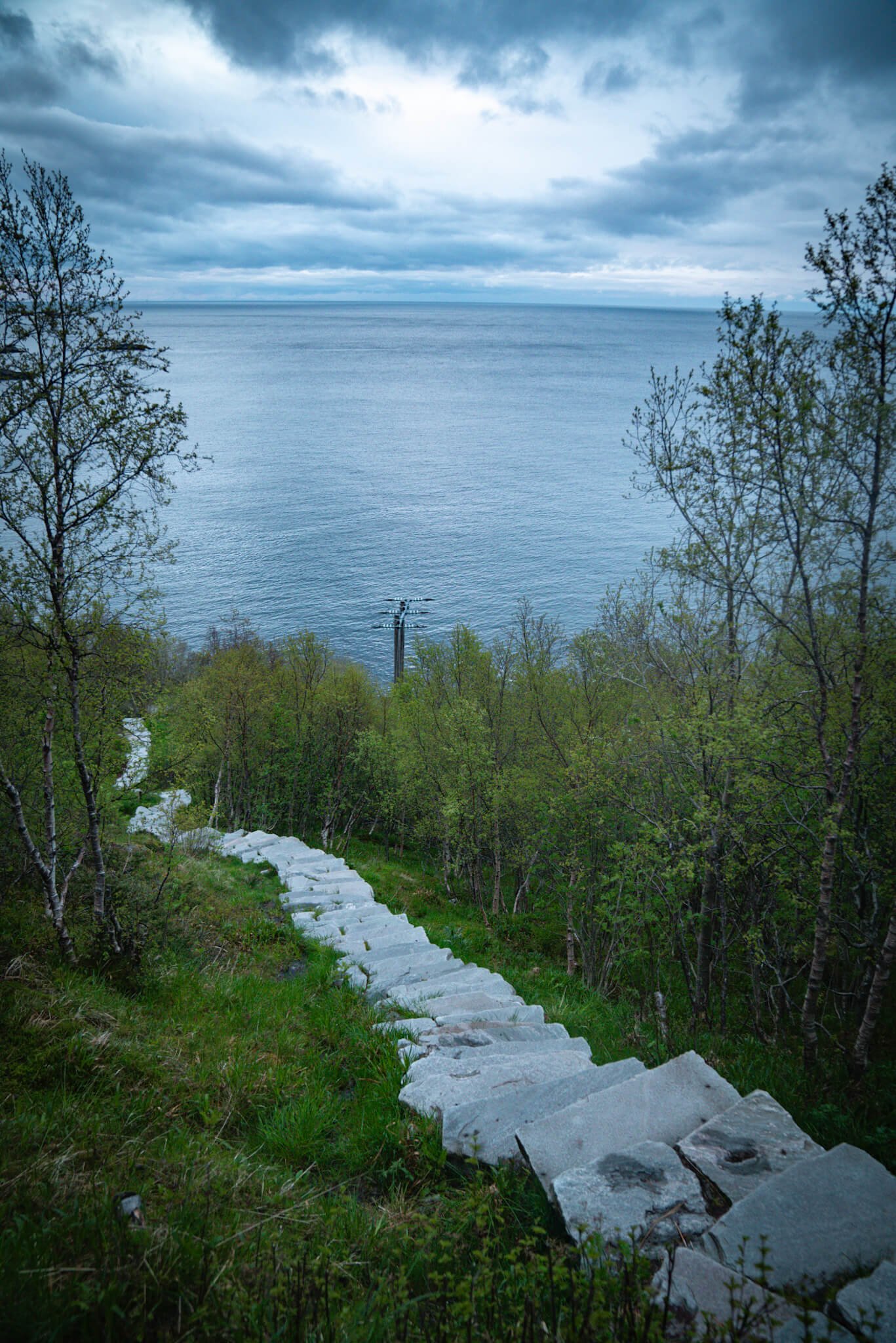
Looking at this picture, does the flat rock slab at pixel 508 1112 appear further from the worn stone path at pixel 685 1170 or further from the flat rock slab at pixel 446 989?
the flat rock slab at pixel 446 989

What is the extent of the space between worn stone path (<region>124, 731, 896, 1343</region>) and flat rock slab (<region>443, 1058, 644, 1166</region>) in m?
0.01

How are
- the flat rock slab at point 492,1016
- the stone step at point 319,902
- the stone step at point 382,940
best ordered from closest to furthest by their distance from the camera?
the flat rock slab at point 492,1016
the stone step at point 382,940
the stone step at point 319,902

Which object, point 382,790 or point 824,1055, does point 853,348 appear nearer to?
point 824,1055

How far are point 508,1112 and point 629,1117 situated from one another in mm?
937

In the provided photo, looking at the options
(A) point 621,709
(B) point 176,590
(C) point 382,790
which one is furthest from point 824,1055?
(B) point 176,590

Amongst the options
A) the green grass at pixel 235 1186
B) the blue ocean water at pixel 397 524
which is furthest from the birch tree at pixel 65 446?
the blue ocean water at pixel 397 524

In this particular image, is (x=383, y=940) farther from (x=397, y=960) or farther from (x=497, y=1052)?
(x=497, y=1052)

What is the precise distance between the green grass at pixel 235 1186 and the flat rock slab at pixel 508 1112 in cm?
15

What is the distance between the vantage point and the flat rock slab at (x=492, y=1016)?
7.36 metres

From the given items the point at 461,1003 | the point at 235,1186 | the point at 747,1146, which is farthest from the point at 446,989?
the point at 747,1146

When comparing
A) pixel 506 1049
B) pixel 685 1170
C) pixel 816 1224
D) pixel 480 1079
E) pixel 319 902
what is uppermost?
pixel 816 1224

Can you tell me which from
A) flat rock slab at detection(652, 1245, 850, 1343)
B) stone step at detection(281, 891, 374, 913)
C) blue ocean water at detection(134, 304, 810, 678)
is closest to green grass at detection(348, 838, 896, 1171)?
stone step at detection(281, 891, 374, 913)

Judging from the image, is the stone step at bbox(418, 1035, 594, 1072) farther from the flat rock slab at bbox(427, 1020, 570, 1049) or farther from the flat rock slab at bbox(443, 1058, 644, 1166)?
the flat rock slab at bbox(443, 1058, 644, 1166)

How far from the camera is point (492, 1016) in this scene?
7.50 meters
